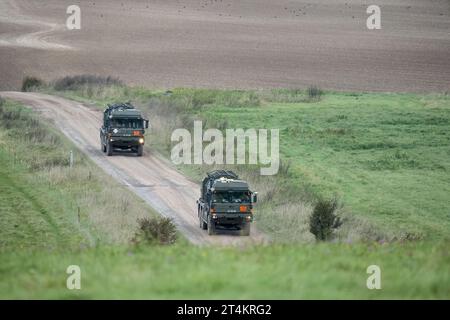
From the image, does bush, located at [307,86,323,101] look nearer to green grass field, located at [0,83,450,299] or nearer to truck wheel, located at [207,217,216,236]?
green grass field, located at [0,83,450,299]

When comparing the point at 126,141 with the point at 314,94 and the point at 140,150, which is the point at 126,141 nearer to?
the point at 140,150

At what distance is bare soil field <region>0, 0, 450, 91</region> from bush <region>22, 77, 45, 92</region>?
3.80m

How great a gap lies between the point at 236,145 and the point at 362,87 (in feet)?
121

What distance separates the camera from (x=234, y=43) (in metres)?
121

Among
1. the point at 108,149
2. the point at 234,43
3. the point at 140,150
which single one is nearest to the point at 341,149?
the point at 140,150

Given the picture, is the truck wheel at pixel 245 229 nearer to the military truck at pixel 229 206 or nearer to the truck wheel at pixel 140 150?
the military truck at pixel 229 206

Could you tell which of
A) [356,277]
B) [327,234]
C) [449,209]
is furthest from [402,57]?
[356,277]

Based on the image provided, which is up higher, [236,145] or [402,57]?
[402,57]

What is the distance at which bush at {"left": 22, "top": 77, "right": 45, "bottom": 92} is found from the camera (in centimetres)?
8181

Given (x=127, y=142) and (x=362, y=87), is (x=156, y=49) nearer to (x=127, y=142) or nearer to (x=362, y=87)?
(x=362, y=87)

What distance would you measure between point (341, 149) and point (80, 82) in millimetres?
34956

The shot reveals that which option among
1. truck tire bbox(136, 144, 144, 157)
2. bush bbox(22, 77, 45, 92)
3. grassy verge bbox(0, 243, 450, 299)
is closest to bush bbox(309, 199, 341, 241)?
grassy verge bbox(0, 243, 450, 299)

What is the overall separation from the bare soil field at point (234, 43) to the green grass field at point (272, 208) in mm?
16854
